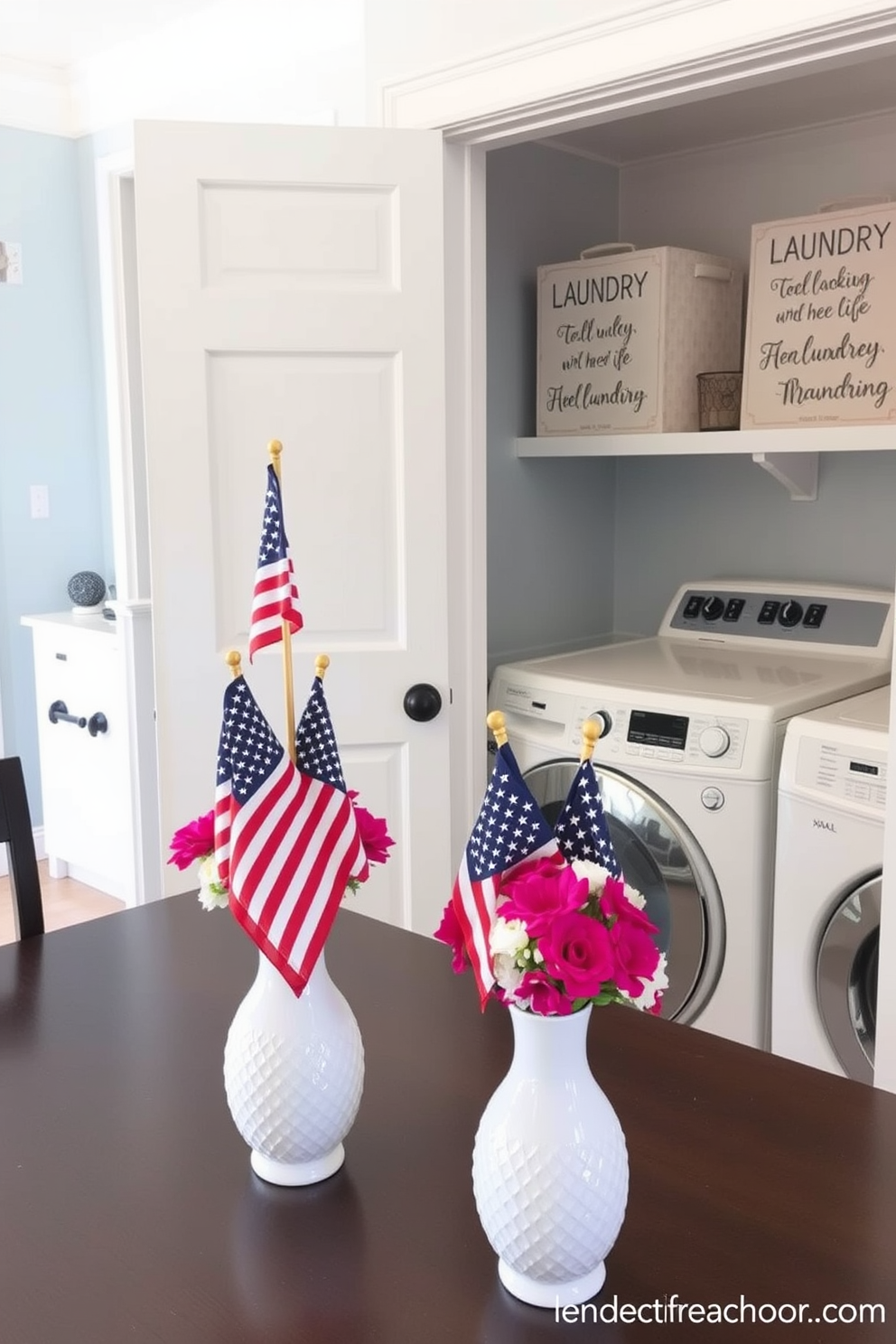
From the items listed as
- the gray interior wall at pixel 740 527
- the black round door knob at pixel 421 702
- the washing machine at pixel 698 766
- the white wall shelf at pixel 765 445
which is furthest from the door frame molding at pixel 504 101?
the gray interior wall at pixel 740 527

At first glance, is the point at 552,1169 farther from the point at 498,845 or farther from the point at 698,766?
the point at 698,766

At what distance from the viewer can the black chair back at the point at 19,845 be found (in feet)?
5.39

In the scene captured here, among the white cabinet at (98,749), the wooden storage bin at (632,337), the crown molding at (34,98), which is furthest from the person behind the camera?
the crown molding at (34,98)

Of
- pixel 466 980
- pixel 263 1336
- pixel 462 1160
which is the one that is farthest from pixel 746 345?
pixel 263 1336

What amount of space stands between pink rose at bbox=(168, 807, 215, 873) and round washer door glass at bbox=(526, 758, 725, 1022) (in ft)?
4.84

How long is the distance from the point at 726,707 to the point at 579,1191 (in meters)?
1.68

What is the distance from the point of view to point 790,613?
122 inches

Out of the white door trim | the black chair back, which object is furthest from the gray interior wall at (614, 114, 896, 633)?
the black chair back

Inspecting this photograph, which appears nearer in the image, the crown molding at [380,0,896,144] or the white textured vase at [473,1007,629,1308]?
the white textured vase at [473,1007,629,1308]

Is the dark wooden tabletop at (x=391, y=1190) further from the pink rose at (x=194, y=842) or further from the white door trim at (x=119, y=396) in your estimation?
the white door trim at (x=119, y=396)

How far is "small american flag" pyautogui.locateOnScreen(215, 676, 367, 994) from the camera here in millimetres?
1005

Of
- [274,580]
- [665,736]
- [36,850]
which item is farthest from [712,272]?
[36,850]

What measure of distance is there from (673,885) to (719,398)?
3.87 feet

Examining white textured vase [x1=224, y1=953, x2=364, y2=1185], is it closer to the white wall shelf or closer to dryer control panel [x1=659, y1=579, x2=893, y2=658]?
the white wall shelf
